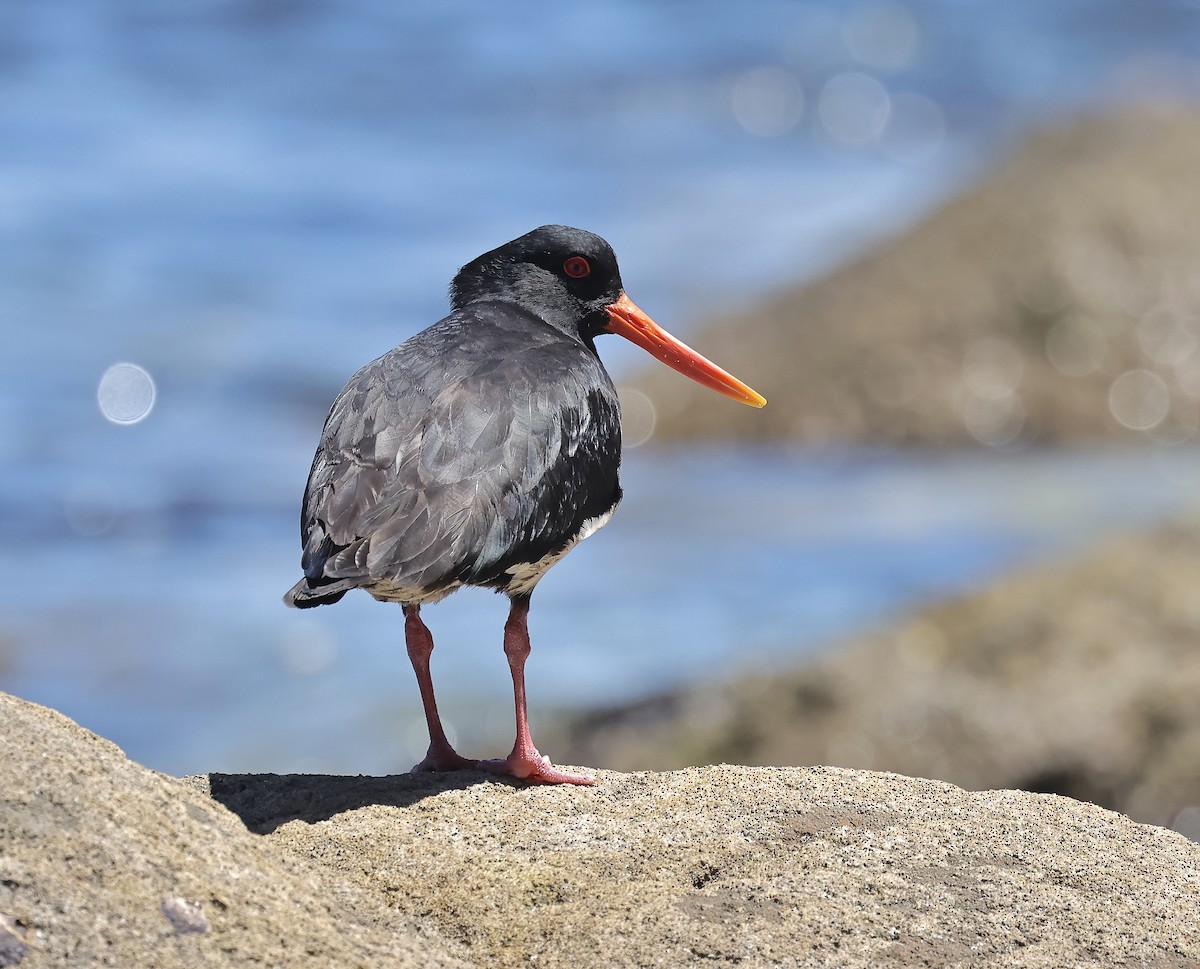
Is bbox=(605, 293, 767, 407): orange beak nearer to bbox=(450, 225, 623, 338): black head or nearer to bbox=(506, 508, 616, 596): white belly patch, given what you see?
bbox=(450, 225, 623, 338): black head

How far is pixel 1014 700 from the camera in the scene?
757cm

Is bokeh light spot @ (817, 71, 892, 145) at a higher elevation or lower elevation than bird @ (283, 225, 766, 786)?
higher

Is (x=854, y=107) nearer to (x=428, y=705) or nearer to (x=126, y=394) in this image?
(x=126, y=394)

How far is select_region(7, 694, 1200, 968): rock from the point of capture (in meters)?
3.06

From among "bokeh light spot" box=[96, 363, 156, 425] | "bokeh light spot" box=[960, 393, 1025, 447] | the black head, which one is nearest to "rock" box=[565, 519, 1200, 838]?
the black head

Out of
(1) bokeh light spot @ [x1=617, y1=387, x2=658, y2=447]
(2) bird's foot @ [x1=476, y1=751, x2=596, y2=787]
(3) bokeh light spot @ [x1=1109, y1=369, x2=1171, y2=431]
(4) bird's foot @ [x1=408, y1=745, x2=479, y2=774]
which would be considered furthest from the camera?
(1) bokeh light spot @ [x1=617, y1=387, x2=658, y2=447]

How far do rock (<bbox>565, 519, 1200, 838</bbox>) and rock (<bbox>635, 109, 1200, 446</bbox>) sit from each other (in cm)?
570

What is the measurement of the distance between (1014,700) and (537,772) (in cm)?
357

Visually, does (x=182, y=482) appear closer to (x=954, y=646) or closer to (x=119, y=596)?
(x=119, y=596)

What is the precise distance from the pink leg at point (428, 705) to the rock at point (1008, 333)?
387 inches

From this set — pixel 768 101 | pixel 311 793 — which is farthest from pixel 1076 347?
pixel 768 101

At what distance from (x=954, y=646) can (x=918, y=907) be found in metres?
4.67

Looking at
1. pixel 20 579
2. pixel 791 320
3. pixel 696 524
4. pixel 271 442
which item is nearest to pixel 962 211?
pixel 791 320

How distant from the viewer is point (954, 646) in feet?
27.1
